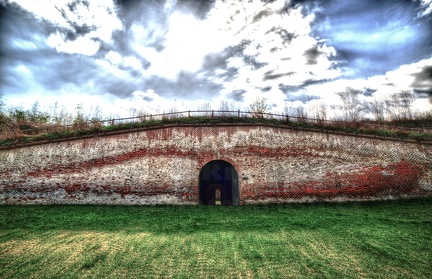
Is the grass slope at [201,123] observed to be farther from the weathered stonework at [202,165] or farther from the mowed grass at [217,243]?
the mowed grass at [217,243]

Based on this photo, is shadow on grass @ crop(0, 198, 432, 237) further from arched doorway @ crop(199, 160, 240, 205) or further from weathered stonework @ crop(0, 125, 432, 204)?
arched doorway @ crop(199, 160, 240, 205)

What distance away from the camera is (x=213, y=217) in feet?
29.3

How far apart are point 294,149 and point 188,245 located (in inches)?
313

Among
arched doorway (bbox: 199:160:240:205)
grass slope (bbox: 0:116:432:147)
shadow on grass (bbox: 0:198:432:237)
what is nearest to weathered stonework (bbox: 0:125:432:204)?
grass slope (bbox: 0:116:432:147)

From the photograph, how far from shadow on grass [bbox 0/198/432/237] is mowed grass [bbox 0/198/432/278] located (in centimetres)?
4

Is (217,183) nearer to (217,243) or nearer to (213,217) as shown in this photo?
(213,217)

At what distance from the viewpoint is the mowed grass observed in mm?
4965

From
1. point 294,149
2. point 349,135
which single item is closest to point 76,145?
point 294,149

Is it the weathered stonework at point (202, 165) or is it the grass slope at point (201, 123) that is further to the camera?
the grass slope at point (201, 123)

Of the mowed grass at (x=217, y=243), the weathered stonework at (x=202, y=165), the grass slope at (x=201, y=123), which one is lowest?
the mowed grass at (x=217, y=243)

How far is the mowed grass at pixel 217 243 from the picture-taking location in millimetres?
4965

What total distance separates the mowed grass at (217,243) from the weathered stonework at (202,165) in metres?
1.35

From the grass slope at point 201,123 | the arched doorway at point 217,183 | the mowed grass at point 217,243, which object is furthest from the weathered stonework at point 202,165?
the arched doorway at point 217,183

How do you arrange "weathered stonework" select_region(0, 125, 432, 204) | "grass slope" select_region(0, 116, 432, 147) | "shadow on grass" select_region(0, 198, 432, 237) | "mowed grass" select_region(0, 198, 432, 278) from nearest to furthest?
1. "mowed grass" select_region(0, 198, 432, 278)
2. "shadow on grass" select_region(0, 198, 432, 237)
3. "weathered stonework" select_region(0, 125, 432, 204)
4. "grass slope" select_region(0, 116, 432, 147)
